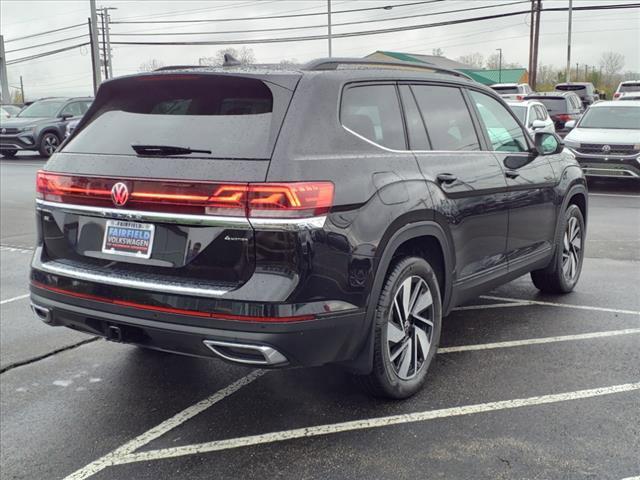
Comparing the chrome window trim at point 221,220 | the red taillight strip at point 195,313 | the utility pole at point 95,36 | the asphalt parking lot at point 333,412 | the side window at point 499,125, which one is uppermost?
the utility pole at point 95,36

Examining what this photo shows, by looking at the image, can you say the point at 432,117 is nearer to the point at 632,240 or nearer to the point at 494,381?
the point at 494,381

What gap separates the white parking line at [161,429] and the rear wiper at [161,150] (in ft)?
4.64

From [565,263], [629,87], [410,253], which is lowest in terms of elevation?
[565,263]

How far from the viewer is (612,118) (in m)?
14.5

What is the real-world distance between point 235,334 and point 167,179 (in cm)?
77

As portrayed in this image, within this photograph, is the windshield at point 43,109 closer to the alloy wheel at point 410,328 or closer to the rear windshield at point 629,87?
the alloy wheel at point 410,328

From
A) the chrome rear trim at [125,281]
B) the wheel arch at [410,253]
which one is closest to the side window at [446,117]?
the wheel arch at [410,253]

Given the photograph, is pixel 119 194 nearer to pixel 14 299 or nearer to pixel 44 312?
pixel 44 312

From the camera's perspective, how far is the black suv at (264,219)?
10.2 ft

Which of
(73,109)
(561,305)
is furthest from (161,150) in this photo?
(73,109)

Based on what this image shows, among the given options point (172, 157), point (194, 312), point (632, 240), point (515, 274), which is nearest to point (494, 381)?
point (515, 274)

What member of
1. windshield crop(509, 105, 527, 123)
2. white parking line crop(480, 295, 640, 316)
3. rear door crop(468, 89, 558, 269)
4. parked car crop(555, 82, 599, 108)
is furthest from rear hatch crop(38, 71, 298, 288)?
parked car crop(555, 82, 599, 108)

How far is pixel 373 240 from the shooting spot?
3381 mm

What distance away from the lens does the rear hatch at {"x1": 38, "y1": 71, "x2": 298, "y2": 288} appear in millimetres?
3131
